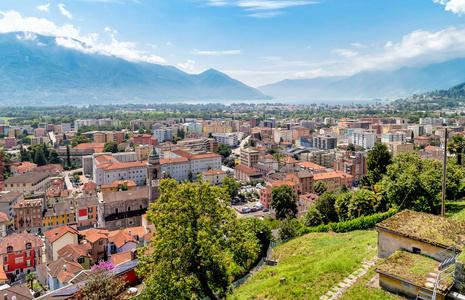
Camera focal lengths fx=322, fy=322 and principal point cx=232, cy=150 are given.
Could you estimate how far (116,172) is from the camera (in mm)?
55562

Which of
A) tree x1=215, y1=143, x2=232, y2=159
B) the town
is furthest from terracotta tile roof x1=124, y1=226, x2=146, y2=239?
tree x1=215, y1=143, x2=232, y2=159

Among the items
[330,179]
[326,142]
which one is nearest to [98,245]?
[330,179]

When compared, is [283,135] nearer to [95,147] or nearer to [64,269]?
[95,147]

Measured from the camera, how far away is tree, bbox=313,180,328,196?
46312mm

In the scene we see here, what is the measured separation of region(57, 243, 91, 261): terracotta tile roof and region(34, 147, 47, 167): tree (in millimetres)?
49293

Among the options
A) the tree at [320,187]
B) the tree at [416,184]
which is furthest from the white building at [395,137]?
the tree at [416,184]

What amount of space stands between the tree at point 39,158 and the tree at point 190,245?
69380mm

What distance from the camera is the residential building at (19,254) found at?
26922mm

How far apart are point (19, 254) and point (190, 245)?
2641 centimetres

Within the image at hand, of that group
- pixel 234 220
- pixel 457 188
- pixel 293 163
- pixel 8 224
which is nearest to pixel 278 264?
pixel 234 220

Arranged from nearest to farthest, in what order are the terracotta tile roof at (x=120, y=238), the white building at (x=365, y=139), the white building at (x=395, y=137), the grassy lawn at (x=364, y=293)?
1. the grassy lawn at (x=364, y=293)
2. the terracotta tile roof at (x=120, y=238)
3. the white building at (x=395, y=137)
4. the white building at (x=365, y=139)

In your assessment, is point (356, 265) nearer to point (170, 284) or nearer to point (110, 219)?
point (170, 284)

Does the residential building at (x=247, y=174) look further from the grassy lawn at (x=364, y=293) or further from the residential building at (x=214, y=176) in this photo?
the grassy lawn at (x=364, y=293)

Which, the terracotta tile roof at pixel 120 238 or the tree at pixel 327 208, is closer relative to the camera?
the tree at pixel 327 208
